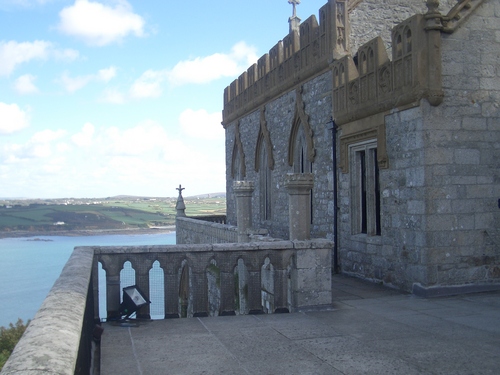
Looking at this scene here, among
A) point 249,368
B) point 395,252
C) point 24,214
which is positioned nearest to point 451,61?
point 395,252

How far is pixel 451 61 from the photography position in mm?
9086

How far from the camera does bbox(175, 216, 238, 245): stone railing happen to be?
48.0 ft

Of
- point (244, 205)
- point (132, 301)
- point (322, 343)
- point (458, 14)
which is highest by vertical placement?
point (458, 14)

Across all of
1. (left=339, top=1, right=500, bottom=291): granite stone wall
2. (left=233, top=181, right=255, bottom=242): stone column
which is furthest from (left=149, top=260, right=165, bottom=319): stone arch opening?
(left=339, top=1, right=500, bottom=291): granite stone wall

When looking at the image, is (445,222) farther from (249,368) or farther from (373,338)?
(249,368)

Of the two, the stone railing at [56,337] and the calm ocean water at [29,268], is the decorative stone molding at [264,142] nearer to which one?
the stone railing at [56,337]

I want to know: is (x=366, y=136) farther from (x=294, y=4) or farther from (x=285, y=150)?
(x=294, y=4)

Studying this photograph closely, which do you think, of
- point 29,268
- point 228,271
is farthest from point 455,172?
point 29,268

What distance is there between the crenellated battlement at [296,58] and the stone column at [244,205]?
336 centimetres

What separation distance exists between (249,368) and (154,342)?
136cm

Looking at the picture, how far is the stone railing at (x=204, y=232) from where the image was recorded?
1463 cm

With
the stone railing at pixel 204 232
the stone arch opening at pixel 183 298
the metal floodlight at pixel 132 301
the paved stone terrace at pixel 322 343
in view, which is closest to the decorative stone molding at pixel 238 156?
the stone railing at pixel 204 232

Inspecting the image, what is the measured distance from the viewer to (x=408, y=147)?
937 centimetres

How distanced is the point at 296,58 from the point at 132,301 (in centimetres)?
981
